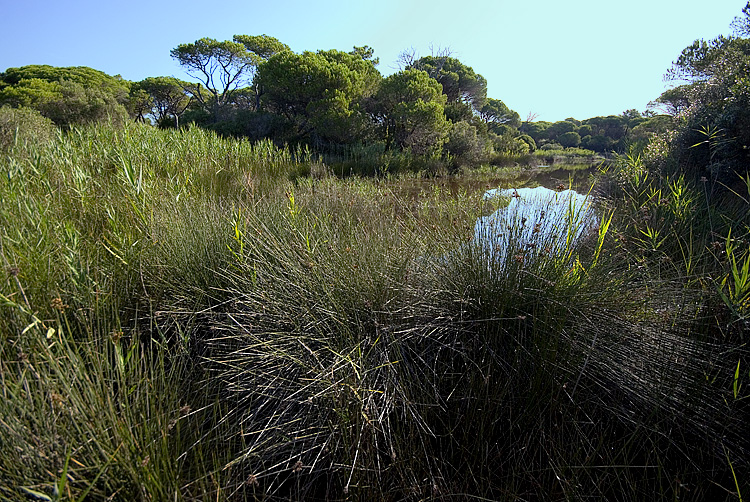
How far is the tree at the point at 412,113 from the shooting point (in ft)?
41.4

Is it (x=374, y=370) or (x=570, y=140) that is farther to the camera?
(x=570, y=140)

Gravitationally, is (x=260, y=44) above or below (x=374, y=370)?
above

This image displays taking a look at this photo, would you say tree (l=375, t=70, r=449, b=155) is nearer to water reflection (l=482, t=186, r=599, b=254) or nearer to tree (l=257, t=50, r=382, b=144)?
tree (l=257, t=50, r=382, b=144)

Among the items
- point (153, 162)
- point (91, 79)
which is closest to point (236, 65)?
point (91, 79)

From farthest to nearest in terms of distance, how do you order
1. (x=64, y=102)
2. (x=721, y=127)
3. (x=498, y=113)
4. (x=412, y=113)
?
(x=498, y=113) → (x=64, y=102) → (x=412, y=113) → (x=721, y=127)

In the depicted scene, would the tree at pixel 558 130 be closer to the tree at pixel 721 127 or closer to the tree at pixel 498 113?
the tree at pixel 498 113

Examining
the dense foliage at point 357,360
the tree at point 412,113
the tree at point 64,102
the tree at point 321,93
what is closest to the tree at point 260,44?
the tree at point 64,102

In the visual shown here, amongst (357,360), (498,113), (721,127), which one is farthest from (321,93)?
(498,113)

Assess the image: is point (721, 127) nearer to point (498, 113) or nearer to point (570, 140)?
point (498, 113)

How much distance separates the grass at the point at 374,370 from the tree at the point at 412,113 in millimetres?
11371

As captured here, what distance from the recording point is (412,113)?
41.0ft

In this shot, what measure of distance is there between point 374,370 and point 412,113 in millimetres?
12236

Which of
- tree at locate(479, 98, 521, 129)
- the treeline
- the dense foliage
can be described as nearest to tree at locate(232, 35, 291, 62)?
the treeline

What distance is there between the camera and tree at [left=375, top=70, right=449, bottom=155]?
41.4ft
